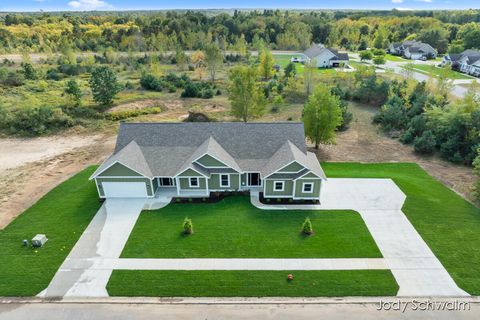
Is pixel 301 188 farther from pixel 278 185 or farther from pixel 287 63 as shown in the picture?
pixel 287 63

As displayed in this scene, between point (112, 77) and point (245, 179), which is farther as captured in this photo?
point (112, 77)

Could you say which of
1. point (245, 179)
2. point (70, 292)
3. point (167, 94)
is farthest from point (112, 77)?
point (70, 292)

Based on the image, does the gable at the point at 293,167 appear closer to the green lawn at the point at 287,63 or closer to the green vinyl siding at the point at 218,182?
the green vinyl siding at the point at 218,182

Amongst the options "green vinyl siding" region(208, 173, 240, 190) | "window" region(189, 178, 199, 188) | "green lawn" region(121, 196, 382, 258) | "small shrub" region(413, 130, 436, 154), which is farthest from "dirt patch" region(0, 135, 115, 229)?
"small shrub" region(413, 130, 436, 154)

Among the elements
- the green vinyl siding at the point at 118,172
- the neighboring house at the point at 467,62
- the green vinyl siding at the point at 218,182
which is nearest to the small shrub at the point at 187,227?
the green vinyl siding at the point at 218,182

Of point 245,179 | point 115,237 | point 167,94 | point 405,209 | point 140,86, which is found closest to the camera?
point 115,237

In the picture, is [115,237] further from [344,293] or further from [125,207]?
[344,293]

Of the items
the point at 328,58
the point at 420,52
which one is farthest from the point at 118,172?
the point at 420,52

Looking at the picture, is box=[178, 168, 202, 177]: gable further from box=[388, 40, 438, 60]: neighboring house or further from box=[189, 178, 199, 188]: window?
box=[388, 40, 438, 60]: neighboring house

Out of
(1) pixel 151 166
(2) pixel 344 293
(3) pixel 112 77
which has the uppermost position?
(3) pixel 112 77
